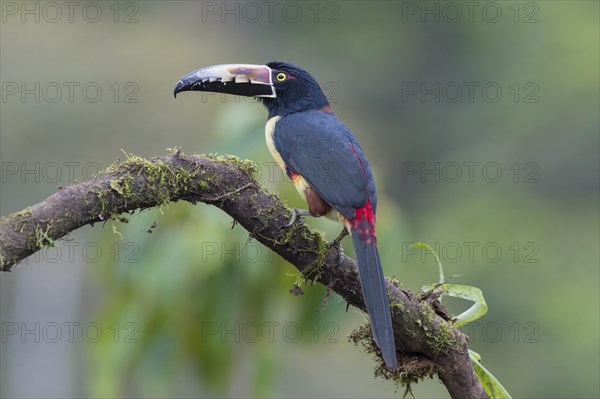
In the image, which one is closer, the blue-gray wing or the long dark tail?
the long dark tail

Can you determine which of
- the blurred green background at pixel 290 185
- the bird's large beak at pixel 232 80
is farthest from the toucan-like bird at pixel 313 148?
the blurred green background at pixel 290 185

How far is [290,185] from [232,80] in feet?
3.14

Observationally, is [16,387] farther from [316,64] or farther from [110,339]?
[316,64]

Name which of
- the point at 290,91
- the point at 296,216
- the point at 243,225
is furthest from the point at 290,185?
the point at 243,225

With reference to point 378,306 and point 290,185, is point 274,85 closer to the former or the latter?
point 290,185

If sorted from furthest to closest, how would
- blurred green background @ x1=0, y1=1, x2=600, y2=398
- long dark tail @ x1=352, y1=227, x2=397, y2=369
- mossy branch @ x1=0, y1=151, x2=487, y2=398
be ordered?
1. blurred green background @ x1=0, y1=1, x2=600, y2=398
2. long dark tail @ x1=352, y1=227, x2=397, y2=369
3. mossy branch @ x1=0, y1=151, x2=487, y2=398

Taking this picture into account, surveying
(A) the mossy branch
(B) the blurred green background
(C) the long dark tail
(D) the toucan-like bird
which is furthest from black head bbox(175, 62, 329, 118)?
(C) the long dark tail

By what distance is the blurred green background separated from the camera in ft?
15.4

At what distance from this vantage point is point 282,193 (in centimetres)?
459

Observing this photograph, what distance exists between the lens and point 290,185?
15.0 feet

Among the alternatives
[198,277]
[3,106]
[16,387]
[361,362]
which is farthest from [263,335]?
[3,106]

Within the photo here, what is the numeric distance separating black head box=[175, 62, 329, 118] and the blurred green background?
27.1 inches

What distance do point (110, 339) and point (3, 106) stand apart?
788 cm

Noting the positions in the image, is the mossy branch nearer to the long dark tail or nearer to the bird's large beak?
the long dark tail
